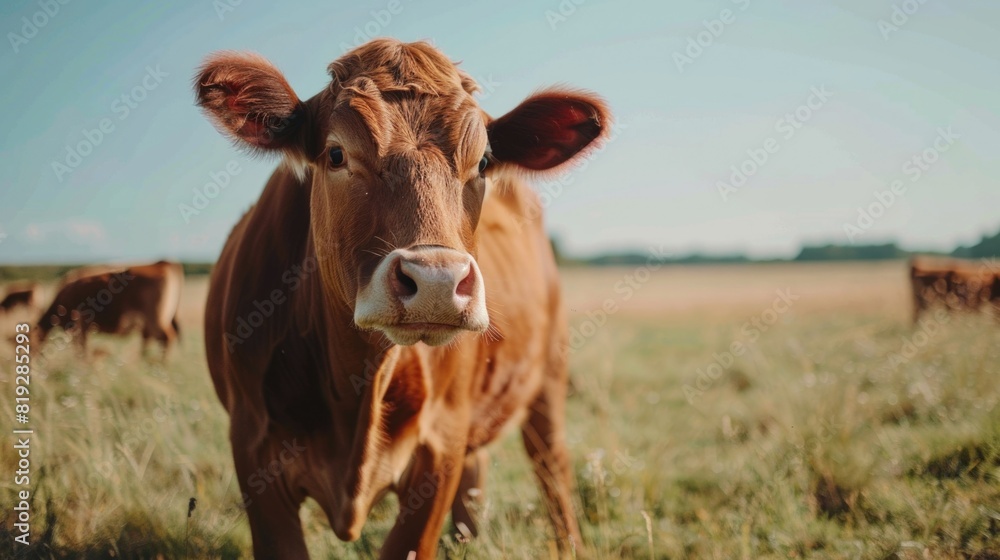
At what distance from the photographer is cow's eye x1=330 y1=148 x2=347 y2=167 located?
2.66 m

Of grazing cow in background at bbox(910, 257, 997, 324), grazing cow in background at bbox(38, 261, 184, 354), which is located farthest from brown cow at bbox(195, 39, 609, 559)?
grazing cow in background at bbox(910, 257, 997, 324)

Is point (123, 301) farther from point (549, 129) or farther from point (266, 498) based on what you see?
point (549, 129)

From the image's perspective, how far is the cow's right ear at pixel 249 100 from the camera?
2.69 metres

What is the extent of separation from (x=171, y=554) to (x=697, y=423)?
203 inches

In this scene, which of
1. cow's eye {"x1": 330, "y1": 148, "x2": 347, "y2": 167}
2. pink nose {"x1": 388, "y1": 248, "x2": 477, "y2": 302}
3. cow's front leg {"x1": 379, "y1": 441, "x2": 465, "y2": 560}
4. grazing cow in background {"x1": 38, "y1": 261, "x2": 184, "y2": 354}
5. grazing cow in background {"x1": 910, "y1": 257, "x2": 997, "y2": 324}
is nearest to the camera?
pink nose {"x1": 388, "y1": 248, "x2": 477, "y2": 302}

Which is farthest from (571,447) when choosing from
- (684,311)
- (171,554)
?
(684,311)

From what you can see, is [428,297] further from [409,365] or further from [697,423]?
[697,423]

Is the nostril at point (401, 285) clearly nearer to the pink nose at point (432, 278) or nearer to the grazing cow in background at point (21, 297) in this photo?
the pink nose at point (432, 278)

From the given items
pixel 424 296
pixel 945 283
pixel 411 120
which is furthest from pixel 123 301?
pixel 945 283

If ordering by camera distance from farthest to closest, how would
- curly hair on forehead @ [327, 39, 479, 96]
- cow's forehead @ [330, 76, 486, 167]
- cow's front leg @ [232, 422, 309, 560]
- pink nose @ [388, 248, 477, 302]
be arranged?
cow's front leg @ [232, 422, 309, 560]
curly hair on forehead @ [327, 39, 479, 96]
cow's forehead @ [330, 76, 486, 167]
pink nose @ [388, 248, 477, 302]

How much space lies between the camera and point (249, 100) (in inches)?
108

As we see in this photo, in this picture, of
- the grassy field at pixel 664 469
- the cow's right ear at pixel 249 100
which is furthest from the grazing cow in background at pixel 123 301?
the cow's right ear at pixel 249 100

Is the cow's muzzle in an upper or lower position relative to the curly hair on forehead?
lower

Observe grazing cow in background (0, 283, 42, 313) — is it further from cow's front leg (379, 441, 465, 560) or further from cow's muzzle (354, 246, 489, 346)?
cow's muzzle (354, 246, 489, 346)
